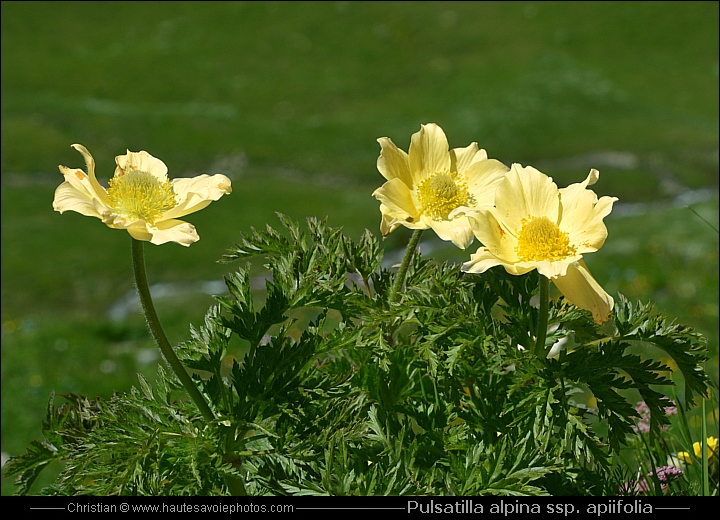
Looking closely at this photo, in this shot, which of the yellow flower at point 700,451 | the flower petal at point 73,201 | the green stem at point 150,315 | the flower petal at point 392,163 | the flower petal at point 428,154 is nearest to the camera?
the flower petal at point 73,201

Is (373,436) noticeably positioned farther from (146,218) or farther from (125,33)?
(125,33)

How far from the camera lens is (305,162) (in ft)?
74.4

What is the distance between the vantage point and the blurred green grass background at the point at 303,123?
32.5 feet

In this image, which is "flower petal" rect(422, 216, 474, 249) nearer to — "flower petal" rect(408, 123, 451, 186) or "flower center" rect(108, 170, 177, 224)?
"flower petal" rect(408, 123, 451, 186)

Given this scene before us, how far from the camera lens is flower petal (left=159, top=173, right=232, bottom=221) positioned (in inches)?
89.0

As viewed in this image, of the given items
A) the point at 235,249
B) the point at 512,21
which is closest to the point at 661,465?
the point at 235,249

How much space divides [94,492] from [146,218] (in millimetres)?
828

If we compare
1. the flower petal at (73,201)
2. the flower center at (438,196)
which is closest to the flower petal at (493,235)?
the flower center at (438,196)

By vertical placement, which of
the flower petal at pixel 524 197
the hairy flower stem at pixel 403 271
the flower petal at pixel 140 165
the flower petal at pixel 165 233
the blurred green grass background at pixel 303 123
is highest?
the blurred green grass background at pixel 303 123

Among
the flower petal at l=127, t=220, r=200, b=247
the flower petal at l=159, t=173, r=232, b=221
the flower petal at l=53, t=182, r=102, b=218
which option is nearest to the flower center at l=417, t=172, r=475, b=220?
the flower petal at l=159, t=173, r=232, b=221

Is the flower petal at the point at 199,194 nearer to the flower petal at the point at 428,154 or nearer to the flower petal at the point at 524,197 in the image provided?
the flower petal at the point at 428,154

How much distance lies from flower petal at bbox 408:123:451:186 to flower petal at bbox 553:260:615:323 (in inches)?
26.3
